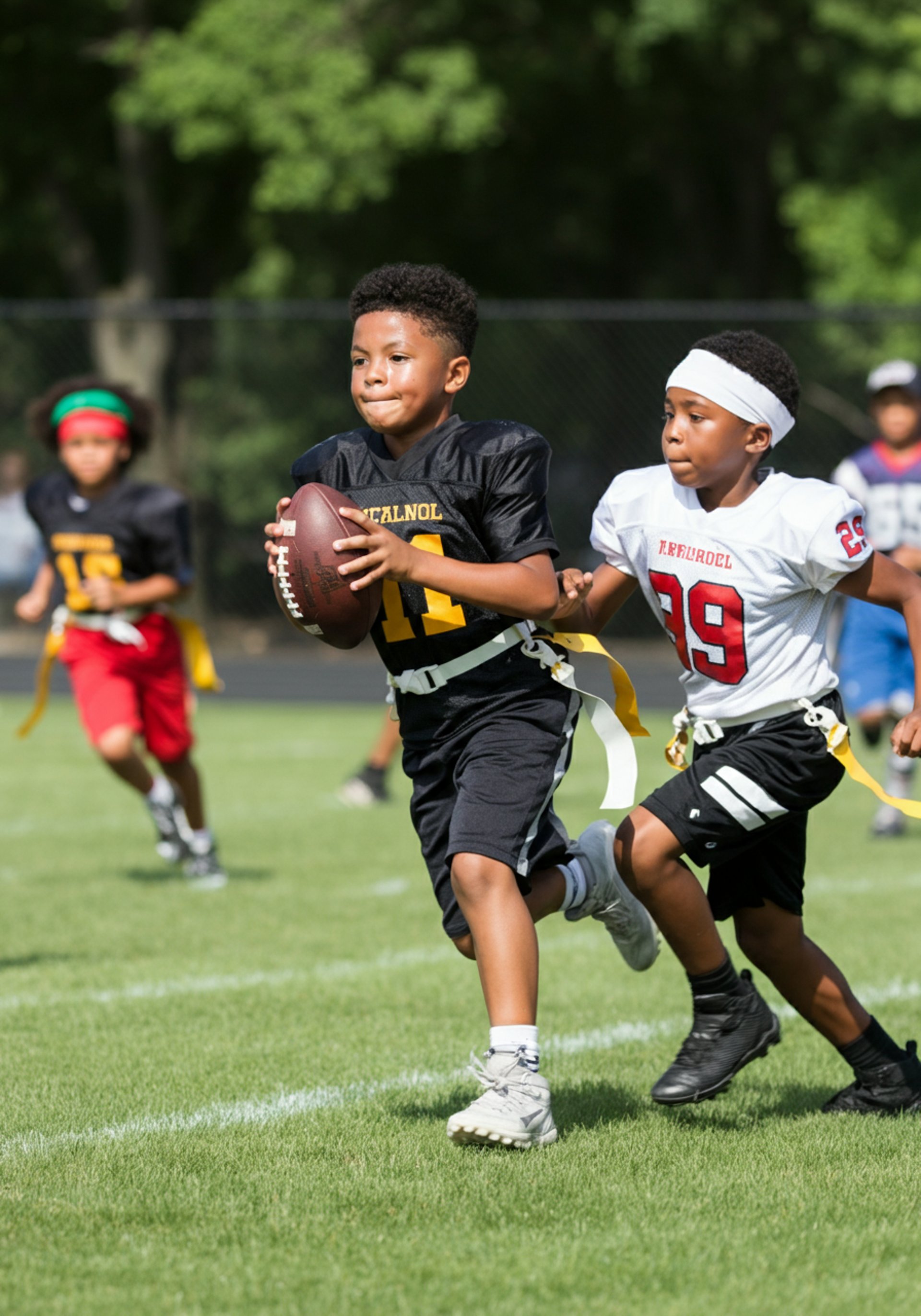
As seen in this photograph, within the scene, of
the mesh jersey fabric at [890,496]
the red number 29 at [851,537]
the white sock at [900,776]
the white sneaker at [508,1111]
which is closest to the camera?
the white sneaker at [508,1111]

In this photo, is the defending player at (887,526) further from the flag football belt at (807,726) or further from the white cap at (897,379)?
the flag football belt at (807,726)

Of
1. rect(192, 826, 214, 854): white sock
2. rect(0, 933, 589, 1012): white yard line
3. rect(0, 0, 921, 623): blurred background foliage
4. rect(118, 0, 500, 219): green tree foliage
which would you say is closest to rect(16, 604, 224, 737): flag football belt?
rect(192, 826, 214, 854): white sock

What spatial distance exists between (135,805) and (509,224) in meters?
16.2

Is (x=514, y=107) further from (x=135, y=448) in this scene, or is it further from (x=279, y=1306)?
(x=279, y=1306)

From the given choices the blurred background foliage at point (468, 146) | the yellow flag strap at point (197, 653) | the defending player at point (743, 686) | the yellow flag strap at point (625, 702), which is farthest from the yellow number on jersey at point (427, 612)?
the blurred background foliage at point (468, 146)

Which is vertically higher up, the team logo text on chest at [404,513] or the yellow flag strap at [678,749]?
the team logo text on chest at [404,513]

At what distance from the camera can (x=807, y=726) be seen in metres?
3.88

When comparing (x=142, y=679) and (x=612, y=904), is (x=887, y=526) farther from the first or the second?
(x=612, y=904)

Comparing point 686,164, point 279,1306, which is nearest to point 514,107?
point 686,164

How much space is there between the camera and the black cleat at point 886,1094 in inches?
159

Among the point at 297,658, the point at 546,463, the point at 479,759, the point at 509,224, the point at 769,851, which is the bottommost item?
the point at 297,658

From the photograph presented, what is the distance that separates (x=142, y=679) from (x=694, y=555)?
156 inches

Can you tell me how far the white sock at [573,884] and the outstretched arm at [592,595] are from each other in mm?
531

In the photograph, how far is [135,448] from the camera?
7727mm
